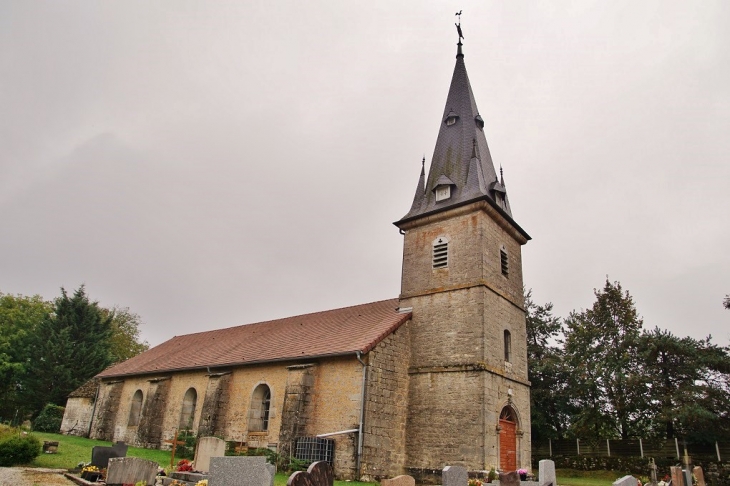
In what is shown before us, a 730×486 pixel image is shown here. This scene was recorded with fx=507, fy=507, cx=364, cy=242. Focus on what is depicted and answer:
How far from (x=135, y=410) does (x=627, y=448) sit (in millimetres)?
24995

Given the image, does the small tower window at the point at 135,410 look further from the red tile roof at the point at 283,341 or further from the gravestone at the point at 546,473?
the gravestone at the point at 546,473

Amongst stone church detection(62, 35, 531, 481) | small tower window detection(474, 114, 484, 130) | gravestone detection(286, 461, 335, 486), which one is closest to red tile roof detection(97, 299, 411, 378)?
stone church detection(62, 35, 531, 481)

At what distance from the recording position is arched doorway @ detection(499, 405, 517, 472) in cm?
1774

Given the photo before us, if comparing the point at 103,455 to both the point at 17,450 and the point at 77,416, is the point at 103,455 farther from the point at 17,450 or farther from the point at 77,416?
the point at 77,416

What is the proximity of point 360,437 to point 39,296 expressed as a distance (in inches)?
1638

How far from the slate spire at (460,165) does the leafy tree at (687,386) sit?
1128cm

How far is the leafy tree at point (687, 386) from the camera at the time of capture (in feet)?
72.8

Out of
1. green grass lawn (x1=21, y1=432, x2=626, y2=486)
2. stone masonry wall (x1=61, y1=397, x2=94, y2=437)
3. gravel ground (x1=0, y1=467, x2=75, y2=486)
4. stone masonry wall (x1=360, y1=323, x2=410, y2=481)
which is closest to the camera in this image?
gravel ground (x1=0, y1=467, x2=75, y2=486)

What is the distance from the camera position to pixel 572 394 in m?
28.4

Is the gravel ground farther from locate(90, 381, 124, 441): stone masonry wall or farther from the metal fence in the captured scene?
the metal fence

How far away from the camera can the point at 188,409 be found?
77.2 ft

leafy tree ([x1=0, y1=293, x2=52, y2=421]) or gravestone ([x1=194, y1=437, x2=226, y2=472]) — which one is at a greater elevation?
leafy tree ([x1=0, y1=293, x2=52, y2=421])

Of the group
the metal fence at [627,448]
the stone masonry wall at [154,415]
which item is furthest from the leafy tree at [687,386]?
the stone masonry wall at [154,415]

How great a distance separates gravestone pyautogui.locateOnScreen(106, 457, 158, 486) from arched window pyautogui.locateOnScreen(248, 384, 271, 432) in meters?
8.87
